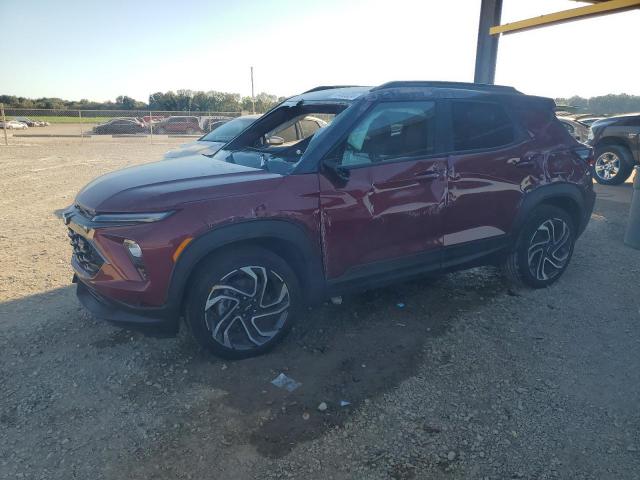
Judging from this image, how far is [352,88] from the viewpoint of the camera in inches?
152

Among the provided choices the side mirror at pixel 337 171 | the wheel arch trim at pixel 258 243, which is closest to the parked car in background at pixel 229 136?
the side mirror at pixel 337 171

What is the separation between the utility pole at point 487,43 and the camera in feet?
30.0

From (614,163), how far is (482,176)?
7.87 metres

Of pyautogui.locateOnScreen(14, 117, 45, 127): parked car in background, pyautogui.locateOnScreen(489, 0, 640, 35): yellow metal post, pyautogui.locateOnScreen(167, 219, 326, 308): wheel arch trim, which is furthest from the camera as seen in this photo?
Result: pyautogui.locateOnScreen(14, 117, 45, 127): parked car in background

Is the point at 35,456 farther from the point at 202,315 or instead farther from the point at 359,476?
the point at 359,476

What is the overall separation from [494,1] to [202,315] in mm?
9152

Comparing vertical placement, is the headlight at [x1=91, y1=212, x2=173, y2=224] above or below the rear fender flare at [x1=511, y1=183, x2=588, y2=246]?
above

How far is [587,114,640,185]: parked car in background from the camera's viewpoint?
9.25m

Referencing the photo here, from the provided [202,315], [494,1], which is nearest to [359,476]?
[202,315]

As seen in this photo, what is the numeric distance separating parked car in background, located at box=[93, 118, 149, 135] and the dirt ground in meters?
28.0

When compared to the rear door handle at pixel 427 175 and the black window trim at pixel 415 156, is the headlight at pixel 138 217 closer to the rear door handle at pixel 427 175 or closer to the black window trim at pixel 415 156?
the black window trim at pixel 415 156

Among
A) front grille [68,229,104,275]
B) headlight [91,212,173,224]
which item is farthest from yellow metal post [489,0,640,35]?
front grille [68,229,104,275]

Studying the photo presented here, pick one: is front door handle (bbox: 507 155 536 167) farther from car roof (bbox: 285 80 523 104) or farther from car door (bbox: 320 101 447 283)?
car door (bbox: 320 101 447 283)

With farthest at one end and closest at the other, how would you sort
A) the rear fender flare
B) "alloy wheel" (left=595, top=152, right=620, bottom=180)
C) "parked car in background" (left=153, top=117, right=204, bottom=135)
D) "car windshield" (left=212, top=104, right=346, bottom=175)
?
"parked car in background" (left=153, top=117, right=204, bottom=135), "alloy wheel" (left=595, top=152, right=620, bottom=180), the rear fender flare, "car windshield" (left=212, top=104, right=346, bottom=175)
